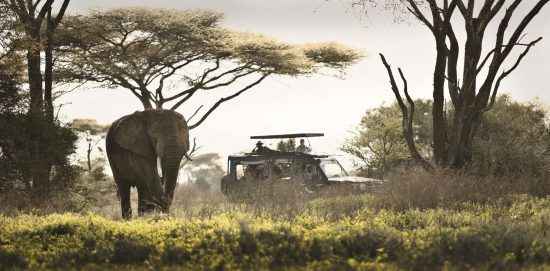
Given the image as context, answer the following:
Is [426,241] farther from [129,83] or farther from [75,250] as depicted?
[129,83]

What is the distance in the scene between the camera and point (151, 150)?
16797 millimetres

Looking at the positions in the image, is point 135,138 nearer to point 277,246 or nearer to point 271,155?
point 271,155

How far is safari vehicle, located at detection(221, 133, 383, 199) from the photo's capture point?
19.6 m

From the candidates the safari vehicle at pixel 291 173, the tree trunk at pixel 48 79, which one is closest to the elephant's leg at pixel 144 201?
the safari vehicle at pixel 291 173

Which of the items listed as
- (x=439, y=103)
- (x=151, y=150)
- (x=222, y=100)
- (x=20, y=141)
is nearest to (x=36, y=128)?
(x=20, y=141)

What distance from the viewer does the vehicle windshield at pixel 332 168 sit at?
66.2 ft

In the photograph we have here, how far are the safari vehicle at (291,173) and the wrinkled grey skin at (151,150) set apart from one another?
3.22 metres

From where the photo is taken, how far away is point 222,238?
32.5ft

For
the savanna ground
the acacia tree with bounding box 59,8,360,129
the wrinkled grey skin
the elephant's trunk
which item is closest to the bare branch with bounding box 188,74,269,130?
the acacia tree with bounding box 59,8,360,129

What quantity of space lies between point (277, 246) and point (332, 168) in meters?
11.3

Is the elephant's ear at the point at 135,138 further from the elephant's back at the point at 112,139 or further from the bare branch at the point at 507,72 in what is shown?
the bare branch at the point at 507,72

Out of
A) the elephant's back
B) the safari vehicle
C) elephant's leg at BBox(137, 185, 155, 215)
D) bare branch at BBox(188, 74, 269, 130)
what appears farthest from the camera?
bare branch at BBox(188, 74, 269, 130)

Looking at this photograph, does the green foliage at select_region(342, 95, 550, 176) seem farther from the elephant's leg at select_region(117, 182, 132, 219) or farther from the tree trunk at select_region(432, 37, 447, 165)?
the elephant's leg at select_region(117, 182, 132, 219)

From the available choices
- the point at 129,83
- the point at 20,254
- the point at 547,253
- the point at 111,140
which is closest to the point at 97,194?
the point at 129,83
